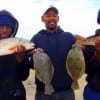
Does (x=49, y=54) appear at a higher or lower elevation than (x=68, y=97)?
higher

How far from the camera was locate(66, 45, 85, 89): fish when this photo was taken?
9297mm

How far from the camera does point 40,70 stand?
30.9 ft

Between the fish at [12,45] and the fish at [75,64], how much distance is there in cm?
72

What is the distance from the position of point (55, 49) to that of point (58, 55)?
5.2 inches

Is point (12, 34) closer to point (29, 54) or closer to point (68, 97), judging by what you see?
point (29, 54)

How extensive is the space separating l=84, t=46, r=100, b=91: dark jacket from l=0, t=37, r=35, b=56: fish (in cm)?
110

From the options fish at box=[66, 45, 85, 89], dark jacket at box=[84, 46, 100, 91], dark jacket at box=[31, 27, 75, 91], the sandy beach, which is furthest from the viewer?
the sandy beach

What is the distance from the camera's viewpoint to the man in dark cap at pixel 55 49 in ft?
32.4

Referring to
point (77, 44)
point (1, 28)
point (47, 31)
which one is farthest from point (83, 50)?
point (1, 28)

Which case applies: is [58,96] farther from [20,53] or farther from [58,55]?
[20,53]

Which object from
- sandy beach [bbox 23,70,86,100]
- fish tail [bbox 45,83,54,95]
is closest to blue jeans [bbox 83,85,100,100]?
fish tail [bbox 45,83,54,95]

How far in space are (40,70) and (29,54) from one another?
0.42 meters

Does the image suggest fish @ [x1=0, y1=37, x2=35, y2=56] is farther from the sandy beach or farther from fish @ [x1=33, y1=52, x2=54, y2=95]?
the sandy beach

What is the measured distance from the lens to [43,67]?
30.8 feet
